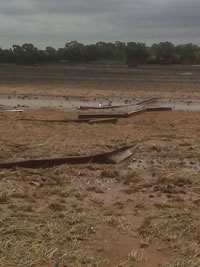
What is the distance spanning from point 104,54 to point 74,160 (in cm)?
9060

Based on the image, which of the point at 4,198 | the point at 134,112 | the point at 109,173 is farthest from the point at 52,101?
the point at 4,198

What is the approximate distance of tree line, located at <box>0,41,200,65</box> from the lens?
85.4 meters

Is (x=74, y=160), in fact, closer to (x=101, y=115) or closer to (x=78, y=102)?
(x=101, y=115)

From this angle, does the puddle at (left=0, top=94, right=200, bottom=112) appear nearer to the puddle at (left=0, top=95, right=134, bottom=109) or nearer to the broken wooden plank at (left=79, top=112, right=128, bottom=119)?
the puddle at (left=0, top=95, right=134, bottom=109)

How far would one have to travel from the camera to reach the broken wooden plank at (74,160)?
8.50 m

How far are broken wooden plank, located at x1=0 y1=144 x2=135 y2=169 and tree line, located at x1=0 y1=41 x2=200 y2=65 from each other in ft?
238

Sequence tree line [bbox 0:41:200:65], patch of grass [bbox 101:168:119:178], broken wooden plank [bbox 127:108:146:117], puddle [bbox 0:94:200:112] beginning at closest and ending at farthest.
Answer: patch of grass [bbox 101:168:119:178] < broken wooden plank [bbox 127:108:146:117] < puddle [bbox 0:94:200:112] < tree line [bbox 0:41:200:65]

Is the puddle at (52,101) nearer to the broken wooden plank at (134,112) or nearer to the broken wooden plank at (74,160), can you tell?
the broken wooden plank at (134,112)

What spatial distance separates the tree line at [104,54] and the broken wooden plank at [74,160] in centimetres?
7253

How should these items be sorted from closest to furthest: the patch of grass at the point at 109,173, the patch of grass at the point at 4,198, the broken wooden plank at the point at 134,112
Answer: the patch of grass at the point at 4,198 < the patch of grass at the point at 109,173 < the broken wooden plank at the point at 134,112

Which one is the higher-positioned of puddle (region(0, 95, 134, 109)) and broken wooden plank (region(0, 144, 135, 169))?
broken wooden plank (region(0, 144, 135, 169))

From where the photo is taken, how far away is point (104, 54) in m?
98.4

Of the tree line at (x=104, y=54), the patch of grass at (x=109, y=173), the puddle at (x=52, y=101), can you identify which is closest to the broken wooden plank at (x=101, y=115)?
the puddle at (x=52, y=101)

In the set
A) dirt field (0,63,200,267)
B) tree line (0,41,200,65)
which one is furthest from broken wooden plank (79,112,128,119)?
tree line (0,41,200,65)
